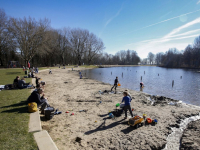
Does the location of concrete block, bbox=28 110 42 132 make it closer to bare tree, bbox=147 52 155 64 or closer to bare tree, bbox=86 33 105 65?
bare tree, bbox=86 33 105 65

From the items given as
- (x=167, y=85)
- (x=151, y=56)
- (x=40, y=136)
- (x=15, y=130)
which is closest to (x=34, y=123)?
(x=15, y=130)

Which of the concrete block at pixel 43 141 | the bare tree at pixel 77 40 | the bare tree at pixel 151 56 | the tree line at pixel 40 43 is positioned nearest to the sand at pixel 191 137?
the concrete block at pixel 43 141

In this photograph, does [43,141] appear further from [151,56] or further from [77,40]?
[151,56]

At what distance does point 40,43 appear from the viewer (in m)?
31.0

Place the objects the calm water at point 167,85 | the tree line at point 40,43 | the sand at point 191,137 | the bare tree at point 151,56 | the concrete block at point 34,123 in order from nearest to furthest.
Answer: the concrete block at point 34,123, the sand at point 191,137, the calm water at point 167,85, the tree line at point 40,43, the bare tree at point 151,56

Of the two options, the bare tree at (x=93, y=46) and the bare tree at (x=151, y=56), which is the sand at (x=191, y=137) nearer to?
the bare tree at (x=93, y=46)

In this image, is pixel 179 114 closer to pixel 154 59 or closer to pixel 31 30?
pixel 31 30

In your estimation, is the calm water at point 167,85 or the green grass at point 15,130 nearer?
the green grass at point 15,130

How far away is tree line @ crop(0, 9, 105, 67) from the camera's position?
89.7 ft

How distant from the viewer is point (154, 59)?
167625mm

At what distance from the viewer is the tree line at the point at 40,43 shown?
89.7ft

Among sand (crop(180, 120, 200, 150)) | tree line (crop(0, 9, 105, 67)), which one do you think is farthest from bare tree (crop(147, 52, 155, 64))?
sand (crop(180, 120, 200, 150))

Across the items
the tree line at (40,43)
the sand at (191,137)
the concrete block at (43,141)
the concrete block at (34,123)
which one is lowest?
the sand at (191,137)

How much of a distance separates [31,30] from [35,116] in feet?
93.3
